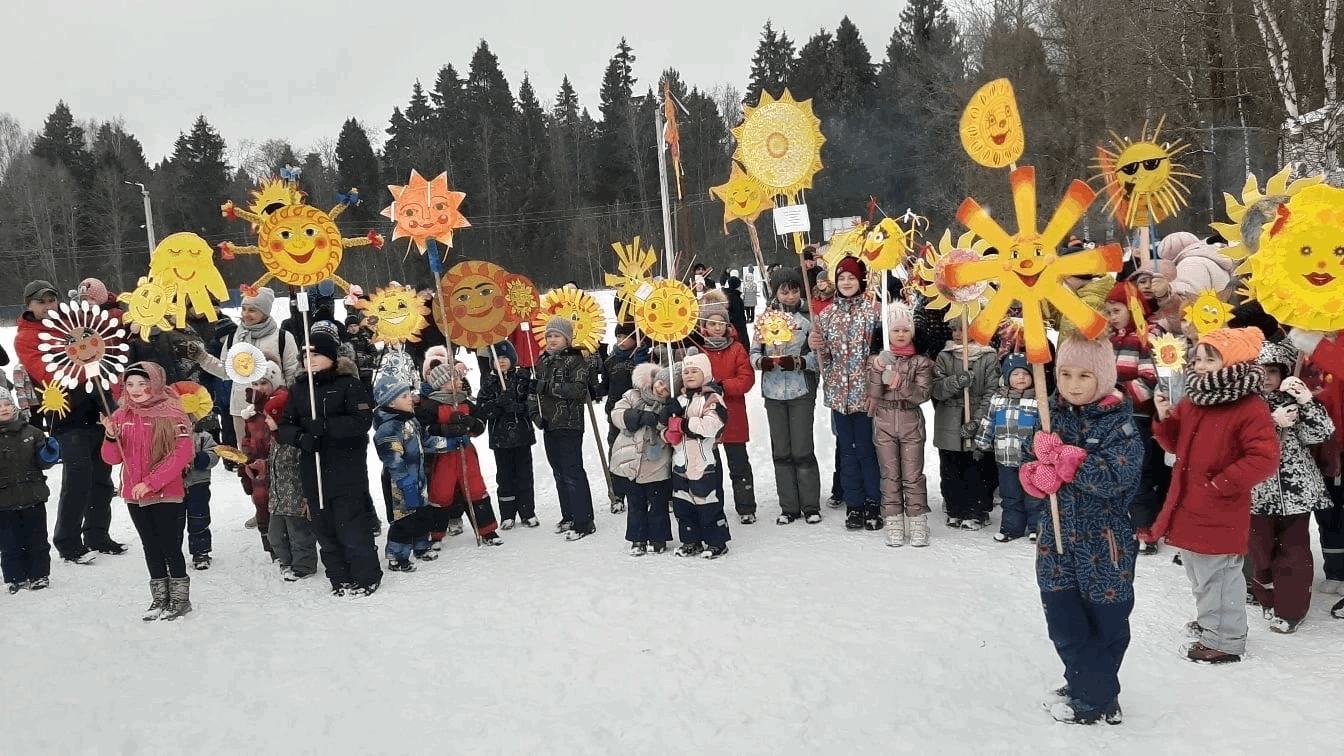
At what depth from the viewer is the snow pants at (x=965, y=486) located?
22.5 ft

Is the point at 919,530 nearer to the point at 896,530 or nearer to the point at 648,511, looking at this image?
the point at 896,530

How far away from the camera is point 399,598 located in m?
5.93

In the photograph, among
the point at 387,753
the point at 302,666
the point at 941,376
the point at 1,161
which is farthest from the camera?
the point at 1,161

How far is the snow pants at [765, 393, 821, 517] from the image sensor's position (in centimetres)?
720

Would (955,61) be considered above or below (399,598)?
above

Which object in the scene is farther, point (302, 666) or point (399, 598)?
point (399, 598)

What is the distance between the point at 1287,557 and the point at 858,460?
295 cm

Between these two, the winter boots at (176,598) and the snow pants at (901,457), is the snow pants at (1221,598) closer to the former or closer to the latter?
the snow pants at (901,457)

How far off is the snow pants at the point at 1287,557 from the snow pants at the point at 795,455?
3.22 metres

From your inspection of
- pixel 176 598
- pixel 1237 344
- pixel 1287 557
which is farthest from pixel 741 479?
pixel 176 598

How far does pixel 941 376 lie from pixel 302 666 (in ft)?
16.1

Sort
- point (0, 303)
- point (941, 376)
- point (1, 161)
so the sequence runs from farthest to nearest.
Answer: point (1, 161) < point (0, 303) < point (941, 376)

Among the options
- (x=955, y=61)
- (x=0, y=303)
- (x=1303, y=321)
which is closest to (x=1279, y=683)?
(x=1303, y=321)

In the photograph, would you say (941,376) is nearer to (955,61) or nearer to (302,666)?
(302,666)
